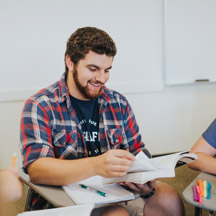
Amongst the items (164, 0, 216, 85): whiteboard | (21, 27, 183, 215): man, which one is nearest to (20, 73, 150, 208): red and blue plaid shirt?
(21, 27, 183, 215): man

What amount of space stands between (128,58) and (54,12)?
802 mm

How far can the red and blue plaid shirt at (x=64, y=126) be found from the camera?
1.30m

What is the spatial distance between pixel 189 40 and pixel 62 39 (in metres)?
1.29

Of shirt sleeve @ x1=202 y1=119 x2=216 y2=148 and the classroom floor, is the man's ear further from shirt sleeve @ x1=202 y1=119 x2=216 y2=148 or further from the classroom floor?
the classroom floor

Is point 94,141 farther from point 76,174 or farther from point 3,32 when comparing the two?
point 3,32

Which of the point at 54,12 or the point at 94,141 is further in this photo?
the point at 54,12

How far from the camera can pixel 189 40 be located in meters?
3.02

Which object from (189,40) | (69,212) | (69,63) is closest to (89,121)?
(69,63)

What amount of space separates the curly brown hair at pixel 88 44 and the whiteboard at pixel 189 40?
1591mm

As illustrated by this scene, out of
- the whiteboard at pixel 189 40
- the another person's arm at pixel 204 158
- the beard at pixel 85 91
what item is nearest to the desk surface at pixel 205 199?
the another person's arm at pixel 204 158

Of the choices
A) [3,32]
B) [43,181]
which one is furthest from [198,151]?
[3,32]

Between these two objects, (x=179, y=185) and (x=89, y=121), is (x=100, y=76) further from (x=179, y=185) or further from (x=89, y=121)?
(x=179, y=185)

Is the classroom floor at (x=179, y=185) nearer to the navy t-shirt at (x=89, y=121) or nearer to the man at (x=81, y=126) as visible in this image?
the man at (x=81, y=126)

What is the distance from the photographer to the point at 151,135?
3113 mm
